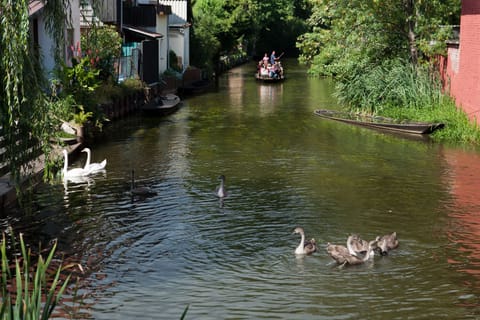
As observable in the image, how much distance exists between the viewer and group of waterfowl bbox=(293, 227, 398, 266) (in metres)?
13.9

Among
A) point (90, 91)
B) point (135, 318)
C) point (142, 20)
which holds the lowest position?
point (135, 318)

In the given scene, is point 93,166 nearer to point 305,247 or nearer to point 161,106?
point 305,247

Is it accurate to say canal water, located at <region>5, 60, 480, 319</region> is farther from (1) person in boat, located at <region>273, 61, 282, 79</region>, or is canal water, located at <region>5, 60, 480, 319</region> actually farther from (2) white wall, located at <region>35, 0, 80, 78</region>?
(1) person in boat, located at <region>273, 61, 282, 79</region>

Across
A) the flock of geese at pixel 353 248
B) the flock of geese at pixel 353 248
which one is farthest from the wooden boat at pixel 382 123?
the flock of geese at pixel 353 248

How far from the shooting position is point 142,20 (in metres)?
46.1

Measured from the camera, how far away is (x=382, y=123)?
30062 mm

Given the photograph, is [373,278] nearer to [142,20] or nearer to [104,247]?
[104,247]

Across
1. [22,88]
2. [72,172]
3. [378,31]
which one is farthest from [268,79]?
[22,88]

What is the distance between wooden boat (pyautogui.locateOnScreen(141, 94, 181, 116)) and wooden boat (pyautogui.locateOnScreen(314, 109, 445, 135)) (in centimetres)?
639

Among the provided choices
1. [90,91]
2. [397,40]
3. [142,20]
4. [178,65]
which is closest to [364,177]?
[90,91]

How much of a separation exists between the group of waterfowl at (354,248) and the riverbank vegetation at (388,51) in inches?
640

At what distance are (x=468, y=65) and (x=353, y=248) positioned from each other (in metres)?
16.5

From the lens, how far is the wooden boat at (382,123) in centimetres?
2866

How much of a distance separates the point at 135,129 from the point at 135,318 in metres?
19.4
